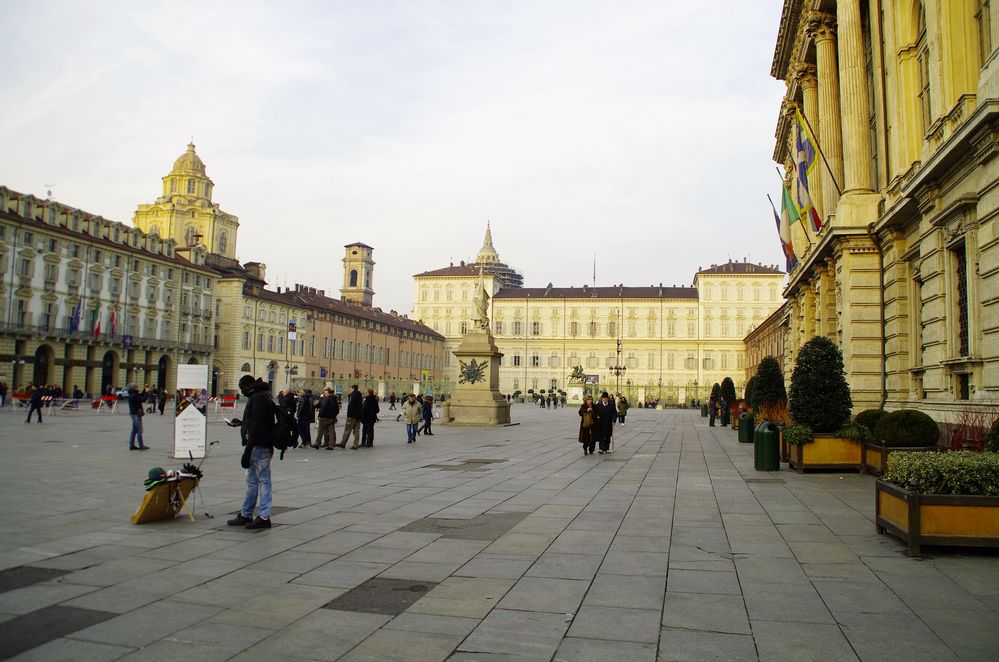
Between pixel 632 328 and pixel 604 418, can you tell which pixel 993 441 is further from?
pixel 632 328

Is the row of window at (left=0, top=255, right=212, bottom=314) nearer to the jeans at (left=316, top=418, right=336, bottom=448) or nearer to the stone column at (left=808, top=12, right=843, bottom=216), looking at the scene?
the jeans at (left=316, top=418, right=336, bottom=448)

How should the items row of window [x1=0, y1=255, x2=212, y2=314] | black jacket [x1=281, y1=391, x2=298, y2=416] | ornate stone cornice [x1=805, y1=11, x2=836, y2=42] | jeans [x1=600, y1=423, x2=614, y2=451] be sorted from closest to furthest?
black jacket [x1=281, y1=391, x2=298, y2=416]
jeans [x1=600, y1=423, x2=614, y2=451]
ornate stone cornice [x1=805, y1=11, x2=836, y2=42]
row of window [x1=0, y1=255, x2=212, y2=314]

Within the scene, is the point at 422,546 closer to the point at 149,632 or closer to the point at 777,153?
the point at 149,632

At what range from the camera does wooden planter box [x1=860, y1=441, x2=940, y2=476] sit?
13979mm

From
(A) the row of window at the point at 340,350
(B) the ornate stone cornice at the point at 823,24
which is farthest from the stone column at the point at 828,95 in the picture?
(A) the row of window at the point at 340,350

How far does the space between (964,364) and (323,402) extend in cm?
1627

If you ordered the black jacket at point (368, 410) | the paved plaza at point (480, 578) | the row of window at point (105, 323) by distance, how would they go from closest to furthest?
1. the paved plaza at point (480, 578)
2. the black jacket at point (368, 410)
3. the row of window at point (105, 323)

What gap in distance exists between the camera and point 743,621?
5.66 m

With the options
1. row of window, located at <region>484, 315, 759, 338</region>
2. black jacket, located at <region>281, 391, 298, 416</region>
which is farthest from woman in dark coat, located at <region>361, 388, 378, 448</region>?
row of window, located at <region>484, 315, 759, 338</region>

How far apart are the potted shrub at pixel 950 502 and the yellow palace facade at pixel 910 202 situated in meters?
7.31

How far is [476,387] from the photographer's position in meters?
37.4

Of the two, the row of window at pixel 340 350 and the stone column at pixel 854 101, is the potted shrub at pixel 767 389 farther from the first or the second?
the row of window at pixel 340 350

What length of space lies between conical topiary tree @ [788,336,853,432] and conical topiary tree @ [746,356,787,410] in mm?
11024

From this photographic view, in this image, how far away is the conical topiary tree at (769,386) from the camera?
27.6 m
